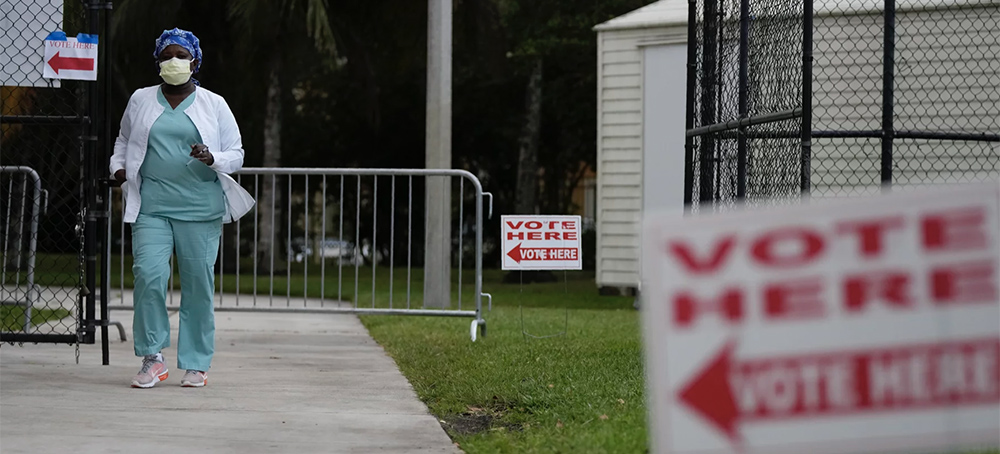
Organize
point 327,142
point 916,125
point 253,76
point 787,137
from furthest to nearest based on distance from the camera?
point 327,142 < point 253,76 < point 916,125 < point 787,137

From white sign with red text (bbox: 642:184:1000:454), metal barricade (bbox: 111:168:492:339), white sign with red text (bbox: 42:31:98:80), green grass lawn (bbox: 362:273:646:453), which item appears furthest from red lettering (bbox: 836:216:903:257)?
metal barricade (bbox: 111:168:492:339)

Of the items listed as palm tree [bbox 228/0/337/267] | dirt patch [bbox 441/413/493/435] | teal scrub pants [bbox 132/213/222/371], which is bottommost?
dirt patch [bbox 441/413/493/435]

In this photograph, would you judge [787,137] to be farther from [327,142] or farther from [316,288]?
[327,142]

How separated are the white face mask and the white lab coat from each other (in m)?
0.09

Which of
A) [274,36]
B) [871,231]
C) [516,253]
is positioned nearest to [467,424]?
[871,231]

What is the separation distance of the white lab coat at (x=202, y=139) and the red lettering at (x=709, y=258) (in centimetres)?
424

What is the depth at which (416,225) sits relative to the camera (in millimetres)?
34250

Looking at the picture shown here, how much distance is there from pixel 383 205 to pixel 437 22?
20279 millimetres

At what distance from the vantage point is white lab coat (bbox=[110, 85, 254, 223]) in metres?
6.62

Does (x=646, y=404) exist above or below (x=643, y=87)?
below

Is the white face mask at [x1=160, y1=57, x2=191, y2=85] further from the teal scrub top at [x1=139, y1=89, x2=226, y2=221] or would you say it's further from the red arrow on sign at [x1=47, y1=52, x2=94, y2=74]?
the red arrow on sign at [x1=47, y1=52, x2=94, y2=74]

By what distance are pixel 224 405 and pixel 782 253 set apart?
384 centimetres

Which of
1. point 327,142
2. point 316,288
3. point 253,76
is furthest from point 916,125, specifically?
point 327,142

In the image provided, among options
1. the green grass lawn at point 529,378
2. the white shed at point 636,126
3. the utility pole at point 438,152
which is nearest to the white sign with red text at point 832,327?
the green grass lawn at point 529,378
